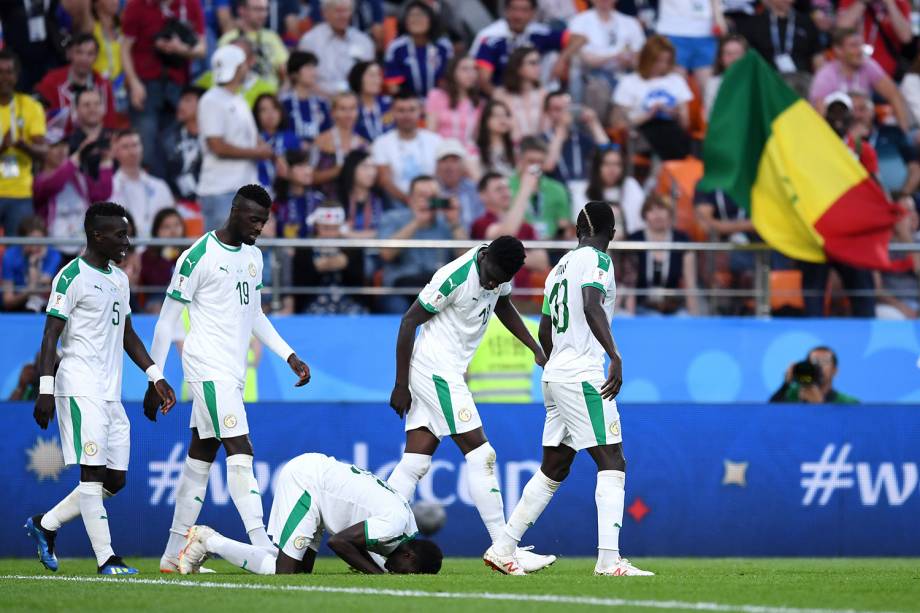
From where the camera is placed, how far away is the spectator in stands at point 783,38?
722 inches

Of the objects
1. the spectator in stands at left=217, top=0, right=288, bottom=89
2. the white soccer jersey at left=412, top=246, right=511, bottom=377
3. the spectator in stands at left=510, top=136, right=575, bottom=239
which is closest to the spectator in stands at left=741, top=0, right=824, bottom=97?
the spectator in stands at left=510, top=136, right=575, bottom=239

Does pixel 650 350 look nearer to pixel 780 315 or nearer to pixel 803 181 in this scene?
pixel 780 315

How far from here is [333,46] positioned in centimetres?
1725

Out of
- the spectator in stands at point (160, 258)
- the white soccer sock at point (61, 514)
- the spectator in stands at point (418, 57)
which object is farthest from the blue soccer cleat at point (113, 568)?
the spectator in stands at point (418, 57)

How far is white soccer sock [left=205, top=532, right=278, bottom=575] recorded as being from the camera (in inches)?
358

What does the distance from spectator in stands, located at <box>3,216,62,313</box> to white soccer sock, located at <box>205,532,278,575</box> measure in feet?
19.9

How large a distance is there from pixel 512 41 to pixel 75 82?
16.6 ft

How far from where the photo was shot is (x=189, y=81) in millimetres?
16703

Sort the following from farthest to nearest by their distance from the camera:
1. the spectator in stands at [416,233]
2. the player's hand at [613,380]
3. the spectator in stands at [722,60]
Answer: the spectator in stands at [722,60] → the spectator in stands at [416,233] → the player's hand at [613,380]

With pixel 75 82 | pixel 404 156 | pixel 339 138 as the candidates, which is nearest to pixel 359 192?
pixel 404 156

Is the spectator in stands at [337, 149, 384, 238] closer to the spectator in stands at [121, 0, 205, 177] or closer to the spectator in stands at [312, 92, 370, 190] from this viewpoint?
the spectator in stands at [312, 92, 370, 190]

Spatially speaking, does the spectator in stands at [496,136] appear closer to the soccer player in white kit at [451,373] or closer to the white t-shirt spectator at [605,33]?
the white t-shirt spectator at [605,33]

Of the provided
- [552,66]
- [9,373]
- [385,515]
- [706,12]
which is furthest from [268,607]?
[706,12]

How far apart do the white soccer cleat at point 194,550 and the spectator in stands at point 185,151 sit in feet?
23.5
